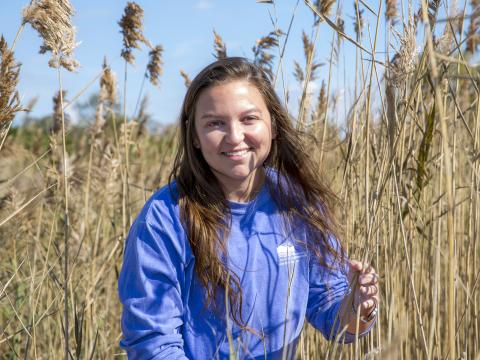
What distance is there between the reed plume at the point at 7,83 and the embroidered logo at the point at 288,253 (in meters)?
0.73

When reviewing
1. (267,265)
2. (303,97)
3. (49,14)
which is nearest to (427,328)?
(267,265)

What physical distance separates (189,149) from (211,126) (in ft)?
0.44

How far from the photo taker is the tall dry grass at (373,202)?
1242mm

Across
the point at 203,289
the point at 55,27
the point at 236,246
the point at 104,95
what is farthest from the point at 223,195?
the point at 104,95

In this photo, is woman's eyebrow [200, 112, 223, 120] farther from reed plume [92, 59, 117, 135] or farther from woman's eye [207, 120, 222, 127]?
reed plume [92, 59, 117, 135]

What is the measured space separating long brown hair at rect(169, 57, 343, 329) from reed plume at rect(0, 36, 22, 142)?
1.53 ft

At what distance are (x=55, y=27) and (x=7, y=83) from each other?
0.23 meters

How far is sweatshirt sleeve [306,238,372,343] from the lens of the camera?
Answer: 1.62m

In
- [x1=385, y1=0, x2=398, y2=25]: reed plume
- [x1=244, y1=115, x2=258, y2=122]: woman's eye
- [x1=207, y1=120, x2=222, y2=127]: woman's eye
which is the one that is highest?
[x1=385, y1=0, x2=398, y2=25]: reed plume

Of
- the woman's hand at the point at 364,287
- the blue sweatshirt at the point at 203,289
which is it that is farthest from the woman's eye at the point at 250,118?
the woman's hand at the point at 364,287

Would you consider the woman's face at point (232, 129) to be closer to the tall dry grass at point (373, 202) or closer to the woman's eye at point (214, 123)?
the woman's eye at point (214, 123)

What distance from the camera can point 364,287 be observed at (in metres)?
1.34

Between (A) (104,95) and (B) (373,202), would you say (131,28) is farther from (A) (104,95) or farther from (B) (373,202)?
(B) (373,202)

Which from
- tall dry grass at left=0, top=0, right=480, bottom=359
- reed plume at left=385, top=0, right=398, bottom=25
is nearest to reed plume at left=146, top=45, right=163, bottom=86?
tall dry grass at left=0, top=0, right=480, bottom=359
